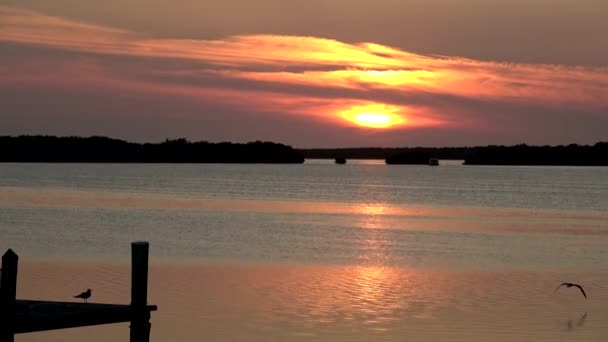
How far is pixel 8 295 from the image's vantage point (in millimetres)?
14469

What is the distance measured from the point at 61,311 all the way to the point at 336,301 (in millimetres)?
13331

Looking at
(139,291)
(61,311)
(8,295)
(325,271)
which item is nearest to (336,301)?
(325,271)

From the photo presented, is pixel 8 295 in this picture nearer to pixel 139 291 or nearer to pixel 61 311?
pixel 61 311

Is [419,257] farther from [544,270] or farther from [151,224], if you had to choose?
[151,224]

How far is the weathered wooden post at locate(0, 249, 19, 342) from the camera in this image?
14328mm

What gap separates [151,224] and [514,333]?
1562 inches

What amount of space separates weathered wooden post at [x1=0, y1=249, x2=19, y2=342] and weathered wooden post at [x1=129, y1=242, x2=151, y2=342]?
2231 millimetres

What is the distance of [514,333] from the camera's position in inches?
968

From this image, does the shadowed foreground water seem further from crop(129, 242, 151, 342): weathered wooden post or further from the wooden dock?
the wooden dock

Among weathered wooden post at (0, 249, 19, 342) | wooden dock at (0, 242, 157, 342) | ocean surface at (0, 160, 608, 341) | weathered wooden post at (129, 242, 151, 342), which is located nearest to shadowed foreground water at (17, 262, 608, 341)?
ocean surface at (0, 160, 608, 341)

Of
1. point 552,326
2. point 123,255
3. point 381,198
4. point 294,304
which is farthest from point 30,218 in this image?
point 381,198

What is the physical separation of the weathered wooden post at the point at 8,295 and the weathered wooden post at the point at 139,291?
2.23 metres

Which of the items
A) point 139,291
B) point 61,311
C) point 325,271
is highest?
point 139,291

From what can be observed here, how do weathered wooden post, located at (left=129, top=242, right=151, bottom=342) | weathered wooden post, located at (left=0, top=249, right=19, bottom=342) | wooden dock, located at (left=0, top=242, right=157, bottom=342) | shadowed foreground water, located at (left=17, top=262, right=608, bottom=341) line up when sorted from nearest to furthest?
1. weathered wooden post, located at (left=0, top=249, right=19, bottom=342)
2. wooden dock, located at (left=0, top=242, right=157, bottom=342)
3. weathered wooden post, located at (left=129, top=242, right=151, bottom=342)
4. shadowed foreground water, located at (left=17, top=262, right=608, bottom=341)
